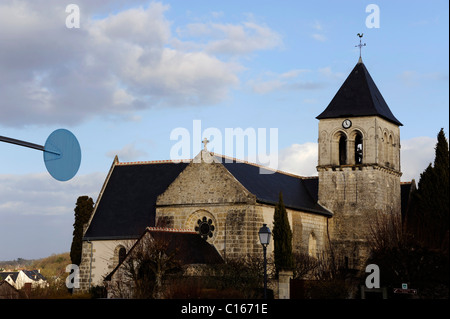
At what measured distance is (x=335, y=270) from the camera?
143ft

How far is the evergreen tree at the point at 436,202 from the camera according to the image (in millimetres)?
36125

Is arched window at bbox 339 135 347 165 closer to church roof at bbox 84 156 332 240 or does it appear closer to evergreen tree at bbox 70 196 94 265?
church roof at bbox 84 156 332 240

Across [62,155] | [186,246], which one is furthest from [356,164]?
[62,155]

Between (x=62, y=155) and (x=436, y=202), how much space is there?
91.9ft

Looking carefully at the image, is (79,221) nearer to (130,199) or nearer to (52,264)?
(130,199)

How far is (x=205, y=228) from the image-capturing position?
44.4m

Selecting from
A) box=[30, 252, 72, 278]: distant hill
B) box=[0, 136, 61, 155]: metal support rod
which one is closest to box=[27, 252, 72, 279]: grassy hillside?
box=[30, 252, 72, 278]: distant hill

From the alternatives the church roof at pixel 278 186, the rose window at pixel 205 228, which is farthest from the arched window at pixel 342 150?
the rose window at pixel 205 228

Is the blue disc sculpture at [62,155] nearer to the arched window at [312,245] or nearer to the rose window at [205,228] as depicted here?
the rose window at [205,228]

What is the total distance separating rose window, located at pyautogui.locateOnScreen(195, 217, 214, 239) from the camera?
1738 inches

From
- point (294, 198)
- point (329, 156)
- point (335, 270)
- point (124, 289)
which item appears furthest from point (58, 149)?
point (329, 156)

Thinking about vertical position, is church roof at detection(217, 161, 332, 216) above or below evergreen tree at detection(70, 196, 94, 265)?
above

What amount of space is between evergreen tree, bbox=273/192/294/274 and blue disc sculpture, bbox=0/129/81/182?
93.7 feet
